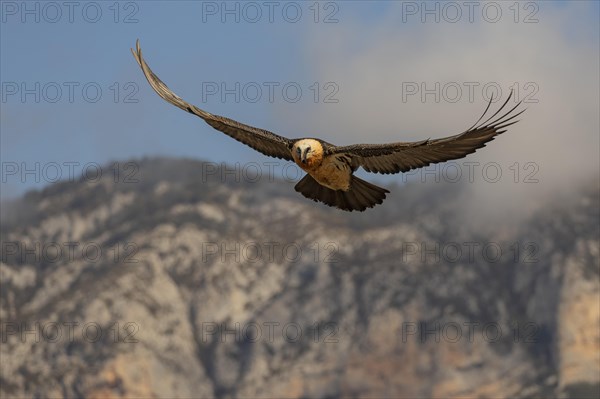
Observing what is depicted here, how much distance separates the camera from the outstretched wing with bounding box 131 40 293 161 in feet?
135

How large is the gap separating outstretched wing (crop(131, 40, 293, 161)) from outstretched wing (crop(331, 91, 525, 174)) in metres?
2.34

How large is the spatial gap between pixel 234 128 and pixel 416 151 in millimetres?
6003

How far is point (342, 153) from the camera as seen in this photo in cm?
3938

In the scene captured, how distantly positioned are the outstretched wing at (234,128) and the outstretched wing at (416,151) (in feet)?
7.69

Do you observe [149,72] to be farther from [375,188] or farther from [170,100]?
[375,188]

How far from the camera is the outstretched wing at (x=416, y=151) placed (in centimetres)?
3691

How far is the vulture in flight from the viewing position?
124 feet

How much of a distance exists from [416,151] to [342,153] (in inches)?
81.4

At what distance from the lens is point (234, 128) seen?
4194 cm

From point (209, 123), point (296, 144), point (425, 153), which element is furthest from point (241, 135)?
point (425, 153)

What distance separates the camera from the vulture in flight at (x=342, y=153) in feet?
124

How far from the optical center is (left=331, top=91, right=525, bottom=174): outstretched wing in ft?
121

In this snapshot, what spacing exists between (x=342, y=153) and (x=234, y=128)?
13.5 ft

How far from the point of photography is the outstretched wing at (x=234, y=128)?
41.2 metres
